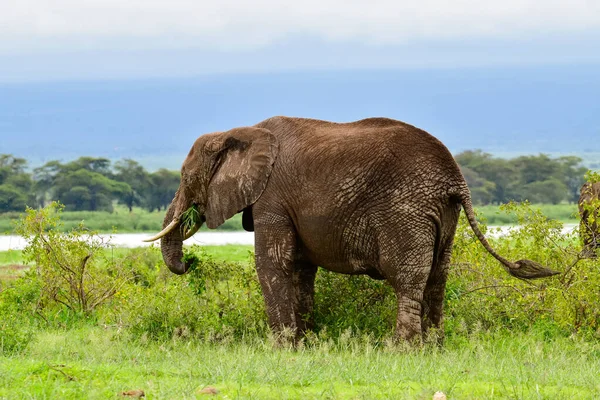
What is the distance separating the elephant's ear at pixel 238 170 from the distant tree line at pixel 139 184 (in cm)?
5859

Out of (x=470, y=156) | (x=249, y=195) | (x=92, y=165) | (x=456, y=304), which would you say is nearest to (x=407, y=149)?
(x=249, y=195)

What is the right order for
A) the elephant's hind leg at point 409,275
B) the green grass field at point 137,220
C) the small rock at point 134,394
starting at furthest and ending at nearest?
the green grass field at point 137,220
the elephant's hind leg at point 409,275
the small rock at point 134,394

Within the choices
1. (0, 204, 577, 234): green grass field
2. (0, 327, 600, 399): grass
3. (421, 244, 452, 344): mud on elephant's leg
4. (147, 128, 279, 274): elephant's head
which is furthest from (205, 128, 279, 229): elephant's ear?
(0, 204, 577, 234): green grass field

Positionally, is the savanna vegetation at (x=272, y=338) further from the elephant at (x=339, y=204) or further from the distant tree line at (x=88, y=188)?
the distant tree line at (x=88, y=188)

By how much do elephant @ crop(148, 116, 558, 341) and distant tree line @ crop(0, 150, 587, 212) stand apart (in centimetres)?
5891

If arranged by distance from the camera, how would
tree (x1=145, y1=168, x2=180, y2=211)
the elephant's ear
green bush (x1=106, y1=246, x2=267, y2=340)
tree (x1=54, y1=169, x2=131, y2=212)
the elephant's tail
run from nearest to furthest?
the elephant's tail
the elephant's ear
green bush (x1=106, y1=246, x2=267, y2=340)
tree (x1=54, y1=169, x2=131, y2=212)
tree (x1=145, y1=168, x2=180, y2=211)

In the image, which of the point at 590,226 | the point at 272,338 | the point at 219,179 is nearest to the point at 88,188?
the point at 590,226

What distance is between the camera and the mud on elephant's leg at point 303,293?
482 inches

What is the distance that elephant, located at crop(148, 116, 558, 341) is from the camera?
10922mm

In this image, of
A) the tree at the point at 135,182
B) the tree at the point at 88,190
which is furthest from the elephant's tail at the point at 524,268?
the tree at the point at 135,182

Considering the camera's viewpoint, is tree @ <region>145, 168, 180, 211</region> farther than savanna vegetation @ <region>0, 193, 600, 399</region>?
Yes

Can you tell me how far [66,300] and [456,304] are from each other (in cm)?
568

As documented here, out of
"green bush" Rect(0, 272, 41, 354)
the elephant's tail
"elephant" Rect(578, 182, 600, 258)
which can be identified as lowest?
"green bush" Rect(0, 272, 41, 354)

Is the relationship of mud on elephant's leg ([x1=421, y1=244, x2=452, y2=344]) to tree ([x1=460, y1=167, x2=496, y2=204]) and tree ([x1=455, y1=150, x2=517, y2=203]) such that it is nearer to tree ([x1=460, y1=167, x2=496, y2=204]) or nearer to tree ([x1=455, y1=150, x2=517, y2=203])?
tree ([x1=460, y1=167, x2=496, y2=204])
